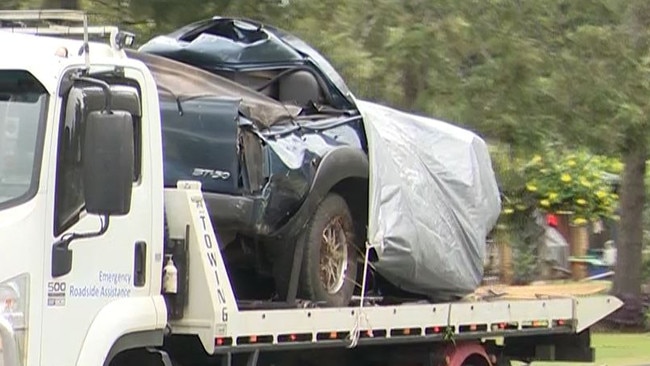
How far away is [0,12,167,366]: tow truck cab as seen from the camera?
6.63m

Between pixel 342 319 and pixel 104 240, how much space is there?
86.5 inches

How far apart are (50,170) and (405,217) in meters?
3.48

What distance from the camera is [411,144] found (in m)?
10.1

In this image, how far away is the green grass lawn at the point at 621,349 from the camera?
17.7 m

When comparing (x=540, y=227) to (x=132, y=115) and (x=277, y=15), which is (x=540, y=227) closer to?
(x=277, y=15)

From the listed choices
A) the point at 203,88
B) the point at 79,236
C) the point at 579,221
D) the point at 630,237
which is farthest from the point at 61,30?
the point at 579,221

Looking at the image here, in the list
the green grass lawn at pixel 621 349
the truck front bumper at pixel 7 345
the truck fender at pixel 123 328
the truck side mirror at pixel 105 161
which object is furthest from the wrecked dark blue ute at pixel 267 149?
the green grass lawn at pixel 621 349

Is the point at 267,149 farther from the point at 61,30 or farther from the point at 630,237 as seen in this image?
the point at 630,237

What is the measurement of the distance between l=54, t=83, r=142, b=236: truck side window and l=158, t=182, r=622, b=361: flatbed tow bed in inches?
40.1

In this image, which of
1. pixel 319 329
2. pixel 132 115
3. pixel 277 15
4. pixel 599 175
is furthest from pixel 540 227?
pixel 132 115

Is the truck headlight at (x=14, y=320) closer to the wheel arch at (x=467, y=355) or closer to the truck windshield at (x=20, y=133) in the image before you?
the truck windshield at (x=20, y=133)

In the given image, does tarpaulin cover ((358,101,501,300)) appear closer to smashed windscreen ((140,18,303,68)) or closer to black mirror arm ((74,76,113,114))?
smashed windscreen ((140,18,303,68))

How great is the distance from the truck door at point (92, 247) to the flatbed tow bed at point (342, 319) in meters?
0.36

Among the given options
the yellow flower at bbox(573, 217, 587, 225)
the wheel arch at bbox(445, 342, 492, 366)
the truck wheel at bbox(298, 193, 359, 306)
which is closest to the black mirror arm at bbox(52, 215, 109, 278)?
the truck wheel at bbox(298, 193, 359, 306)
